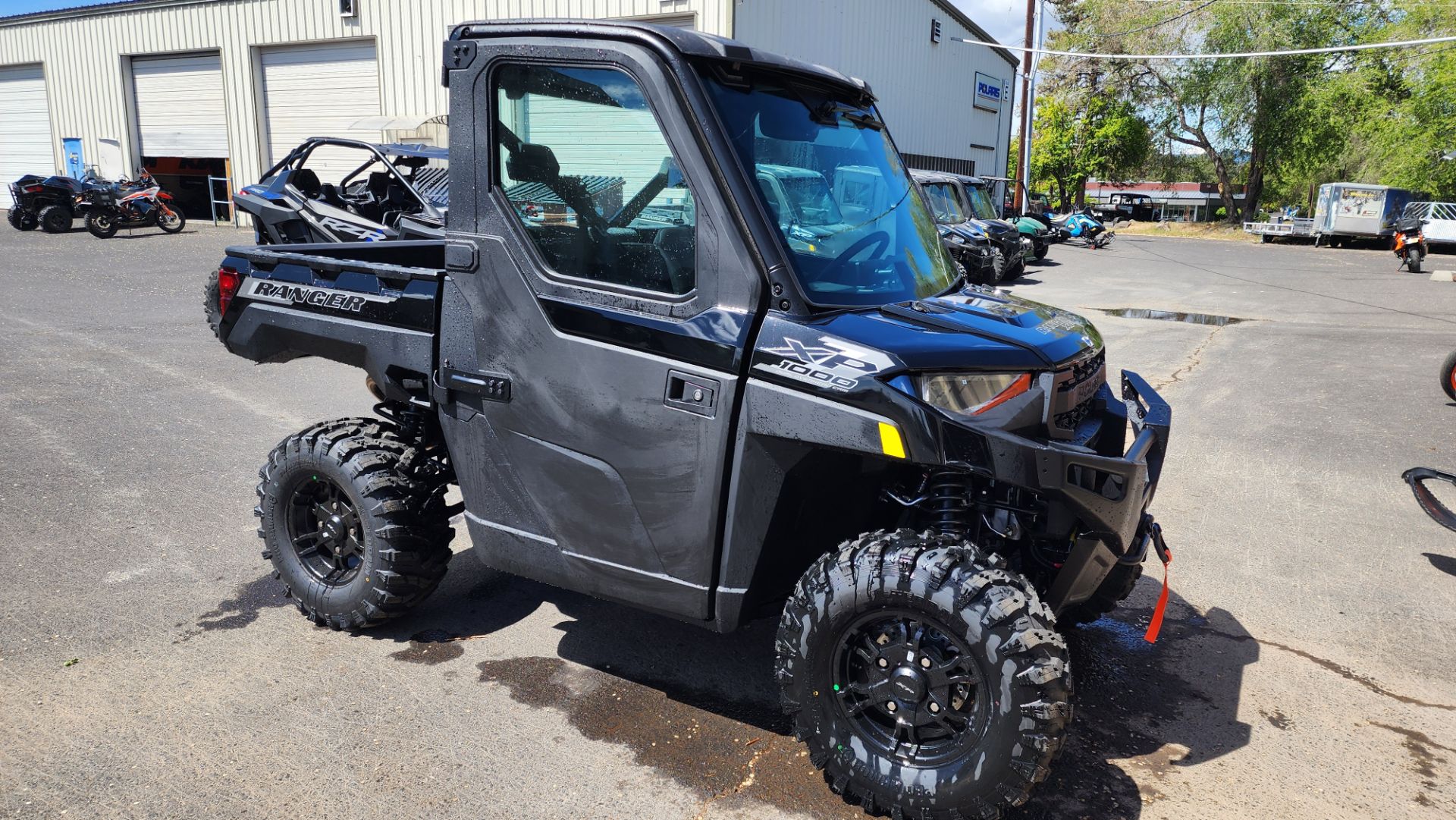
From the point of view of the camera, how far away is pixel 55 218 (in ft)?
71.5

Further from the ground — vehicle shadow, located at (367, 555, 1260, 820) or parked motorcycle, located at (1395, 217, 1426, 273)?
parked motorcycle, located at (1395, 217, 1426, 273)

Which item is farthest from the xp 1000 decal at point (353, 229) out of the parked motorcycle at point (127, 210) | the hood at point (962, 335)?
the parked motorcycle at point (127, 210)

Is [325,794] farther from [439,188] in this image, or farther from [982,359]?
[439,188]

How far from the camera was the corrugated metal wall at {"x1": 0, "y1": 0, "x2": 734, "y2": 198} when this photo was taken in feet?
70.2

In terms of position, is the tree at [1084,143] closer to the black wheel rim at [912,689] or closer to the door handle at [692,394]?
the door handle at [692,394]

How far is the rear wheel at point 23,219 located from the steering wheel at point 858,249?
80.9 ft

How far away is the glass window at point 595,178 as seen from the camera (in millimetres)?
3141

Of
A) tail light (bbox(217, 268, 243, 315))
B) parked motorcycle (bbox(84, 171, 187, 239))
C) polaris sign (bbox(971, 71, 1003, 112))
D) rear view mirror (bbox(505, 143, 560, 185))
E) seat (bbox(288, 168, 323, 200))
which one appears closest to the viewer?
rear view mirror (bbox(505, 143, 560, 185))

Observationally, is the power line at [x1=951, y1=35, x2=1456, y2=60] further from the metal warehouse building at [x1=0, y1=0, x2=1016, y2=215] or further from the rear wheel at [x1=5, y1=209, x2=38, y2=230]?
the rear wheel at [x1=5, y1=209, x2=38, y2=230]

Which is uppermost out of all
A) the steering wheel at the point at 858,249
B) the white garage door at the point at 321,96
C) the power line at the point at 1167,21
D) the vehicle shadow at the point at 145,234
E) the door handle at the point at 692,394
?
the power line at the point at 1167,21

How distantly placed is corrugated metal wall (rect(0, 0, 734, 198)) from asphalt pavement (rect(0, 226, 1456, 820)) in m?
14.8

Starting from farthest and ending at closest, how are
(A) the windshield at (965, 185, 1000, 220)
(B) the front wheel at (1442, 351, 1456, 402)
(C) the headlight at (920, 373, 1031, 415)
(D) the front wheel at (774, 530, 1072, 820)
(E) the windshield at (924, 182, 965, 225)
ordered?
(A) the windshield at (965, 185, 1000, 220) → (E) the windshield at (924, 182, 965, 225) → (B) the front wheel at (1442, 351, 1456, 402) → (C) the headlight at (920, 373, 1031, 415) → (D) the front wheel at (774, 530, 1072, 820)

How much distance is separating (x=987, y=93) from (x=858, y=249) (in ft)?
116

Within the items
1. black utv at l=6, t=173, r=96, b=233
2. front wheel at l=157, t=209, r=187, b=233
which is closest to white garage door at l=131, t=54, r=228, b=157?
front wheel at l=157, t=209, r=187, b=233
